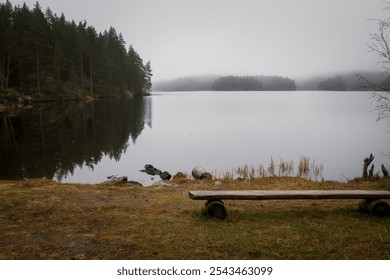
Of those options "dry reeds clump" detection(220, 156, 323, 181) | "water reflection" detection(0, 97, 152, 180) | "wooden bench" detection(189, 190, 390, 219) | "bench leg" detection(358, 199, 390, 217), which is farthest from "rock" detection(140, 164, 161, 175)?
"bench leg" detection(358, 199, 390, 217)

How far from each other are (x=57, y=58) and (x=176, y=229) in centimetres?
6768

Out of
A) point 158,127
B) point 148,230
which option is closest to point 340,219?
point 148,230

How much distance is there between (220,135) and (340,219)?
23682mm

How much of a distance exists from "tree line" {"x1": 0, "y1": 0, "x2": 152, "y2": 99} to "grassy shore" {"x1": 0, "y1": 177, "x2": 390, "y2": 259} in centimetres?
5009

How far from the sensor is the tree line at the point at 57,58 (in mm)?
55781

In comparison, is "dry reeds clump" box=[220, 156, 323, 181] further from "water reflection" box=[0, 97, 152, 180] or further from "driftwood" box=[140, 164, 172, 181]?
"water reflection" box=[0, 97, 152, 180]

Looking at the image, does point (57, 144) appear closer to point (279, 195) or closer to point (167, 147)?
point (167, 147)

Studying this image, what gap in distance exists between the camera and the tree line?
55.8 m

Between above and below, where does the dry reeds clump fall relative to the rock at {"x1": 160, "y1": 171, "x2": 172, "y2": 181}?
above

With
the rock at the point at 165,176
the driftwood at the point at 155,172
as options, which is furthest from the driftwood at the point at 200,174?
the driftwood at the point at 155,172

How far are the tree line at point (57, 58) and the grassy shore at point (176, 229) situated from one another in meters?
50.1

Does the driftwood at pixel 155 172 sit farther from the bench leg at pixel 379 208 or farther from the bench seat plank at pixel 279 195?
the bench leg at pixel 379 208

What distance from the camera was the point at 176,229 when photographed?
6.50 meters
